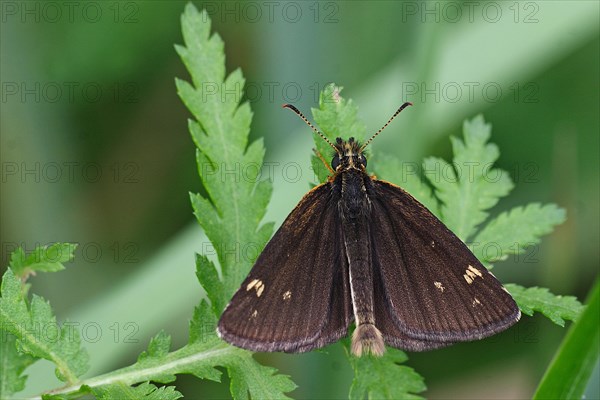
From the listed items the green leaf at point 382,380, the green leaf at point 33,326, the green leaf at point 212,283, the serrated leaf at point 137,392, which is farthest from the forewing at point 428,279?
the green leaf at point 33,326

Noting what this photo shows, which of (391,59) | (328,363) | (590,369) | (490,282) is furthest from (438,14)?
(590,369)

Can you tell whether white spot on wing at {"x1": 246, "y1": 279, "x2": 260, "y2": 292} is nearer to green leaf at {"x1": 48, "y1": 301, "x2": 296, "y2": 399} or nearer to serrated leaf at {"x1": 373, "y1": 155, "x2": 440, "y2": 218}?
green leaf at {"x1": 48, "y1": 301, "x2": 296, "y2": 399}

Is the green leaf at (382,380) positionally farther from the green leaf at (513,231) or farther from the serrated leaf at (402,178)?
the serrated leaf at (402,178)

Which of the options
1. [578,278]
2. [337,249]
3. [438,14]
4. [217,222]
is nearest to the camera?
[217,222]

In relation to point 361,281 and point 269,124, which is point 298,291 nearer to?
point 361,281

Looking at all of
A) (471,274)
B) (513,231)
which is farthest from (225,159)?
(513,231)

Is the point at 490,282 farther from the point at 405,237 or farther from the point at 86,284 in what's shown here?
the point at 86,284

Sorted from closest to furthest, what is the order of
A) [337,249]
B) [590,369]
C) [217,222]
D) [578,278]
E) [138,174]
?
[590,369]
[217,222]
[337,249]
[578,278]
[138,174]
